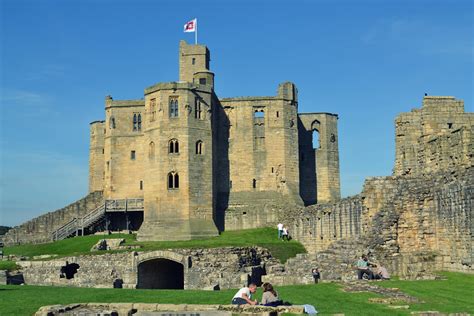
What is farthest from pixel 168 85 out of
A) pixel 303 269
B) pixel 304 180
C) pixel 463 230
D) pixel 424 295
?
pixel 424 295

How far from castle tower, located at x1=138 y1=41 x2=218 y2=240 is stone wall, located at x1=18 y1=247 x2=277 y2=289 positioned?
9.61m

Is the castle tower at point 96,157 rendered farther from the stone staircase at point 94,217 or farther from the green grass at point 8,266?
the green grass at point 8,266

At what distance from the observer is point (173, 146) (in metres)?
58.0

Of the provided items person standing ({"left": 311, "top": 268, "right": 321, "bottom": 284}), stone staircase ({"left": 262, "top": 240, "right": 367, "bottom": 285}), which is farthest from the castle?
person standing ({"left": 311, "top": 268, "right": 321, "bottom": 284})

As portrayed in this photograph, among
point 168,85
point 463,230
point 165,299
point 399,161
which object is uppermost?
point 168,85

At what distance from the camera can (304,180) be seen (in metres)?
71.1

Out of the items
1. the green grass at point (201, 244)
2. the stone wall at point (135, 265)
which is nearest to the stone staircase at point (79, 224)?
the green grass at point (201, 244)

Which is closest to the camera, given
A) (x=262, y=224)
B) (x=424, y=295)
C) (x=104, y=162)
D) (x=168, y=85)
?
(x=424, y=295)

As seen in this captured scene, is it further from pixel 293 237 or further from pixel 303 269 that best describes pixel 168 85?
pixel 303 269

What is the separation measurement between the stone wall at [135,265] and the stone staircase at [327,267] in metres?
5.20

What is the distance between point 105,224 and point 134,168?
582 cm

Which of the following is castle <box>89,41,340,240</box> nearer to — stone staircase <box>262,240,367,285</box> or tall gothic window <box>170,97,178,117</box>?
tall gothic window <box>170,97,178,117</box>

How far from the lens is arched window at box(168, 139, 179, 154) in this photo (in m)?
57.9

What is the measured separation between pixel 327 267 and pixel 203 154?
29432 millimetres
